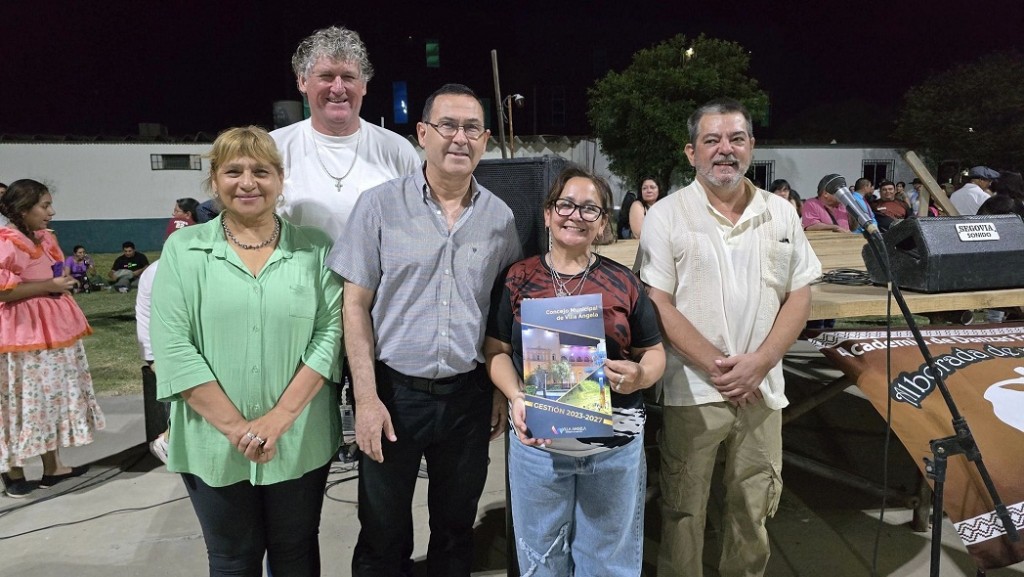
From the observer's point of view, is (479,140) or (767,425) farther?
(767,425)

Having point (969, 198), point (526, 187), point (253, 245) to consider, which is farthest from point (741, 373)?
point (969, 198)

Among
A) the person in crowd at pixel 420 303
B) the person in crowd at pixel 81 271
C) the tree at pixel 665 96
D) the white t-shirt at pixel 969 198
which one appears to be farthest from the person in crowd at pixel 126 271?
the tree at pixel 665 96

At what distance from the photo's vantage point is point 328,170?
100 inches

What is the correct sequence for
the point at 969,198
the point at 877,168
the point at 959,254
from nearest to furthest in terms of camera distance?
the point at 959,254 → the point at 969,198 → the point at 877,168

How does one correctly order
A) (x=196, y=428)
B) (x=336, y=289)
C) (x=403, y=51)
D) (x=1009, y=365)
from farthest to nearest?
(x=403, y=51) → (x=1009, y=365) → (x=336, y=289) → (x=196, y=428)

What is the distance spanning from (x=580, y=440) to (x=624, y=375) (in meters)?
0.25

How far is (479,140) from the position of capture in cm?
202

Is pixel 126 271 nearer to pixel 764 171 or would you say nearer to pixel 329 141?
pixel 329 141

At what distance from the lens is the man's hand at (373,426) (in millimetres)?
1998

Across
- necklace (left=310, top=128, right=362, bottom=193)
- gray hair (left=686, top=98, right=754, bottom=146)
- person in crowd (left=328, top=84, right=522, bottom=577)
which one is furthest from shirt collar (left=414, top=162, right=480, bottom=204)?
gray hair (left=686, top=98, right=754, bottom=146)

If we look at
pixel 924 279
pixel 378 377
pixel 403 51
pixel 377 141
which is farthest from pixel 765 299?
pixel 403 51

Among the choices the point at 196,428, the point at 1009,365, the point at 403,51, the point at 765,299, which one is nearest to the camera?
the point at 196,428

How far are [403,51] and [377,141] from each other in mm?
27347

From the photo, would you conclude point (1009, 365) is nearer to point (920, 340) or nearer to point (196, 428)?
point (920, 340)
